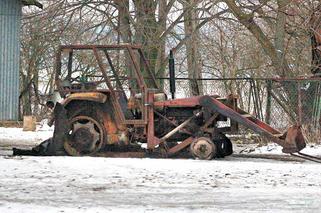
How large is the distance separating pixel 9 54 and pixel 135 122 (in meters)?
11.8

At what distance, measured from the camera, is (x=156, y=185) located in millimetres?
9359

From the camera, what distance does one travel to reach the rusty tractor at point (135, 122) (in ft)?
42.3

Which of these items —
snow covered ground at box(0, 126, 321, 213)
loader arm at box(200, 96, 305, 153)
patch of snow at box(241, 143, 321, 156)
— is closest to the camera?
snow covered ground at box(0, 126, 321, 213)

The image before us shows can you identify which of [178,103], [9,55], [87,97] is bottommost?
[178,103]

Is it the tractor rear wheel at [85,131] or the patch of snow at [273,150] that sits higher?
the tractor rear wheel at [85,131]

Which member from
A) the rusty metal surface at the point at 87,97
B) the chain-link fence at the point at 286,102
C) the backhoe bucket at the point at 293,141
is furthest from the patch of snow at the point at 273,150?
the rusty metal surface at the point at 87,97

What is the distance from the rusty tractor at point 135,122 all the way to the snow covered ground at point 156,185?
22.8 inches

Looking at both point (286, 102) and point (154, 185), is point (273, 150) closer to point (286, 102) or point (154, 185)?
point (286, 102)

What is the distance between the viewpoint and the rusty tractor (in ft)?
42.3

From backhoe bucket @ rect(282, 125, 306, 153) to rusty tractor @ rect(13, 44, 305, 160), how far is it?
0.06 feet

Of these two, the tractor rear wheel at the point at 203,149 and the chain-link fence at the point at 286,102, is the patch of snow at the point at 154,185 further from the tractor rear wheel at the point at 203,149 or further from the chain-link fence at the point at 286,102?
the chain-link fence at the point at 286,102

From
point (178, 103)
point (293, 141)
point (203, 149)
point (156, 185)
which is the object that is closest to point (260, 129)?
point (293, 141)

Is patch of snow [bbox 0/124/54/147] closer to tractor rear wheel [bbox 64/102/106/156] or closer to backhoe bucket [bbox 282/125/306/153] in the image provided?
tractor rear wheel [bbox 64/102/106/156]

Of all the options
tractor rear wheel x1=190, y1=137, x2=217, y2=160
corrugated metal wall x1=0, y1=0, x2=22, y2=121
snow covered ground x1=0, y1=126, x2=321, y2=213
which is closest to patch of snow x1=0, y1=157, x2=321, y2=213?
snow covered ground x1=0, y1=126, x2=321, y2=213
